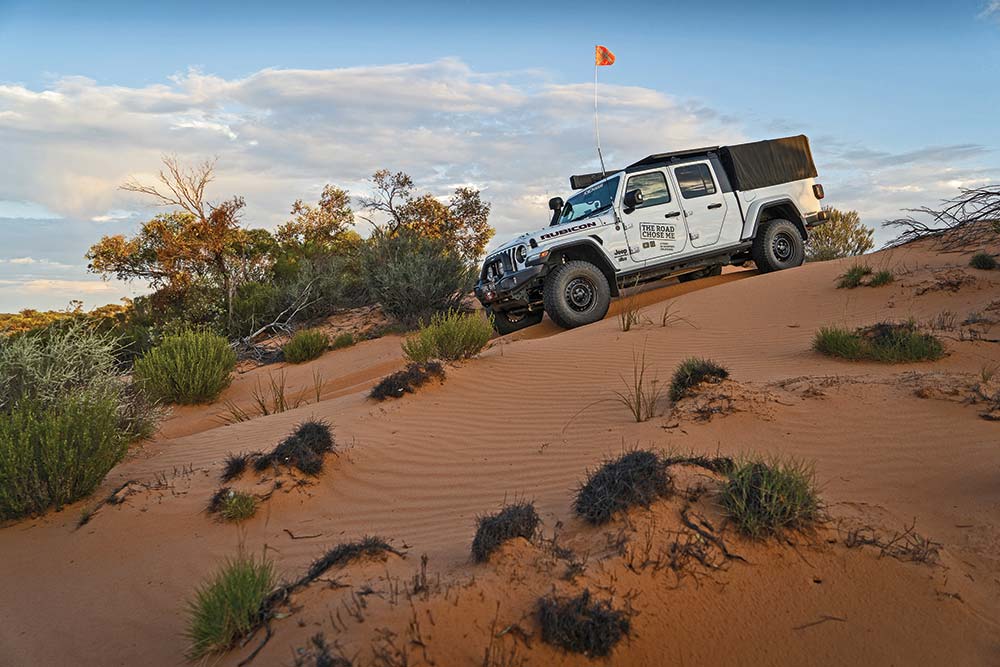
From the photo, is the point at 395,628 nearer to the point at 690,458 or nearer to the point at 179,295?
the point at 690,458

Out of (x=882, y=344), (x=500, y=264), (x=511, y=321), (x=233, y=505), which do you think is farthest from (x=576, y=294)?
(x=233, y=505)

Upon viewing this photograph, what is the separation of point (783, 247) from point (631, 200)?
424 cm

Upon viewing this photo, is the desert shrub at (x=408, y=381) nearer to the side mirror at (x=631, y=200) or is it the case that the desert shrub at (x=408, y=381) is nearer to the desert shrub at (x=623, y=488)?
the desert shrub at (x=623, y=488)

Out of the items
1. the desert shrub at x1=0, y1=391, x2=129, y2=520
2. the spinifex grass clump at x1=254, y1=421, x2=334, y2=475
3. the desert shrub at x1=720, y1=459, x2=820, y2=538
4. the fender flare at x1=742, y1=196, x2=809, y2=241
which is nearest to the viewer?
the desert shrub at x1=720, y1=459, x2=820, y2=538

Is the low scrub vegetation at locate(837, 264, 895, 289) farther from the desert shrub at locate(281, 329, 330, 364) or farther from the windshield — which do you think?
the desert shrub at locate(281, 329, 330, 364)

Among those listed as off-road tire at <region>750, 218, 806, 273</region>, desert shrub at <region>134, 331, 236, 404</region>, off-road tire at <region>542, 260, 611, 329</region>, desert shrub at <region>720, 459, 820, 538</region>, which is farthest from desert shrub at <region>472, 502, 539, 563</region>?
off-road tire at <region>750, 218, 806, 273</region>

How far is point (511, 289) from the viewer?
11.2 m

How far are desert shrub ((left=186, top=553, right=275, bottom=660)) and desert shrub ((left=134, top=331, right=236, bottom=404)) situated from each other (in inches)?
318

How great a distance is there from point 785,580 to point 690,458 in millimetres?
1173

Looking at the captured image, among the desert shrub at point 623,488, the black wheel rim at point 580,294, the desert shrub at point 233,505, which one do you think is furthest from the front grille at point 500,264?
the desert shrub at point 623,488

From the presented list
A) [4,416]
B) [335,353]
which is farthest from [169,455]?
[335,353]

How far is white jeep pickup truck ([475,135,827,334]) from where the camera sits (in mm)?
11227

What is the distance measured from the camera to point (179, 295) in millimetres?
18031

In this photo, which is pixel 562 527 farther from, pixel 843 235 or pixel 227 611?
pixel 843 235
